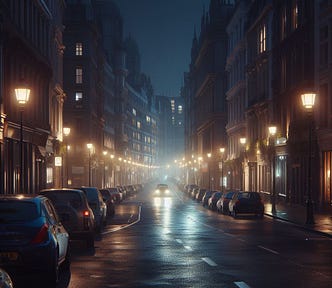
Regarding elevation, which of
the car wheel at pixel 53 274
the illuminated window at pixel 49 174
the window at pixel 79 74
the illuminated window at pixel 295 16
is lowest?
the car wheel at pixel 53 274

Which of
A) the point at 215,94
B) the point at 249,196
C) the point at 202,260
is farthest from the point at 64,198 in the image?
the point at 215,94

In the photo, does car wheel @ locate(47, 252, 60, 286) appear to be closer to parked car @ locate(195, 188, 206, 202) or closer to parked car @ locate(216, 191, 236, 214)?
parked car @ locate(216, 191, 236, 214)

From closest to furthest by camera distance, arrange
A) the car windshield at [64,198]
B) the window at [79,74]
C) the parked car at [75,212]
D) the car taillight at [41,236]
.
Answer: the car taillight at [41,236]
the parked car at [75,212]
the car windshield at [64,198]
the window at [79,74]

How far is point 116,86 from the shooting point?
15150 centimetres

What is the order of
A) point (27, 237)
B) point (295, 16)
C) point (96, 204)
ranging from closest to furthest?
1. point (27, 237)
2. point (96, 204)
3. point (295, 16)

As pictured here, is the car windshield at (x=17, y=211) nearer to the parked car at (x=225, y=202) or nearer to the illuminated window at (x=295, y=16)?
the parked car at (x=225, y=202)

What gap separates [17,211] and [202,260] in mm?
6004

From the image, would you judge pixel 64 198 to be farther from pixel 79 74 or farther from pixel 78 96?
pixel 79 74

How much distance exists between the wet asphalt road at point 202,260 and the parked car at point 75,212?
46 centimetres

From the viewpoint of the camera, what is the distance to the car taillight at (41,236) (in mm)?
13289

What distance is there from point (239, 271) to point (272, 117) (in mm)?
49826

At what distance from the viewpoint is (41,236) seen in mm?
13359

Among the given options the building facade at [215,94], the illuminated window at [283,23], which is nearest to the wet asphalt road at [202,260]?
the illuminated window at [283,23]

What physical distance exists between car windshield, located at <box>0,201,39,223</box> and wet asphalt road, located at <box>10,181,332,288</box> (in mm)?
1398
